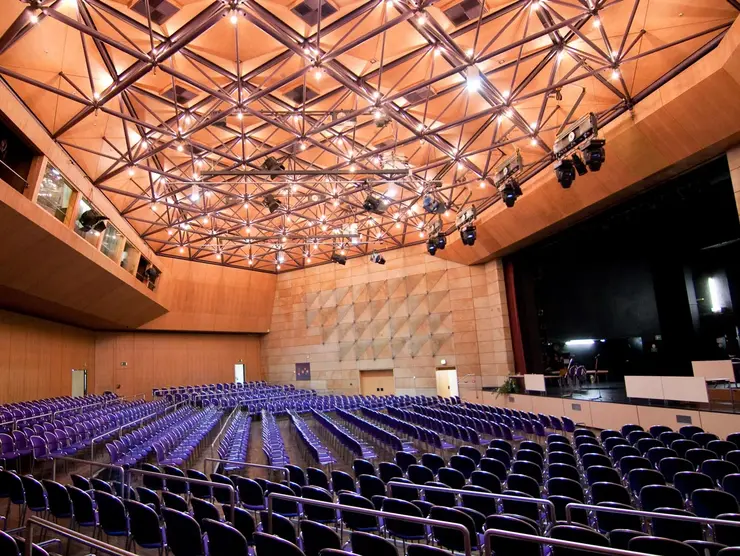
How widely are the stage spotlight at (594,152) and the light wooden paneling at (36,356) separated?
2002 centimetres

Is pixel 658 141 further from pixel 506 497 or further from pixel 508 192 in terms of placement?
pixel 506 497

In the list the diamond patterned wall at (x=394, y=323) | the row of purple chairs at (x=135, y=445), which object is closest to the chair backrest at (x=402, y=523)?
the row of purple chairs at (x=135, y=445)

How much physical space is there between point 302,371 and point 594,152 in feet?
73.1

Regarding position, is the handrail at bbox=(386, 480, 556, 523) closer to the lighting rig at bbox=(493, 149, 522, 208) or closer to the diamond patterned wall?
the lighting rig at bbox=(493, 149, 522, 208)

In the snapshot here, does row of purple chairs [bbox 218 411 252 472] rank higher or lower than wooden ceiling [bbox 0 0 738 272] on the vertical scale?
lower

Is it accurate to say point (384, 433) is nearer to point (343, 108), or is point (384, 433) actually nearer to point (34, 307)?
point (343, 108)

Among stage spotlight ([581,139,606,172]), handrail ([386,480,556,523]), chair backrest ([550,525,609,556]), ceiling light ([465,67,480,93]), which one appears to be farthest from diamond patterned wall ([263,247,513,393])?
chair backrest ([550,525,609,556])

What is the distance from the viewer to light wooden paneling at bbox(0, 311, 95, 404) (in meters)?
16.1

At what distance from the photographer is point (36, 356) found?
58.9ft

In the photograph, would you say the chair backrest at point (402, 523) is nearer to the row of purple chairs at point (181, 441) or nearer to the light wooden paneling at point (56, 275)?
the row of purple chairs at point (181, 441)

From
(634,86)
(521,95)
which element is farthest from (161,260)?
(634,86)

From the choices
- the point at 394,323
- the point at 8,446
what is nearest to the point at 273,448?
the point at 8,446

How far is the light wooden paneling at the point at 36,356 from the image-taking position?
52.9 feet

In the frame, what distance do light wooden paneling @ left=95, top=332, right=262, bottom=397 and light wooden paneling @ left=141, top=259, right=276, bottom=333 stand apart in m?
1.25
